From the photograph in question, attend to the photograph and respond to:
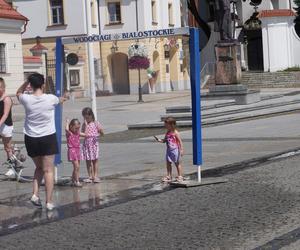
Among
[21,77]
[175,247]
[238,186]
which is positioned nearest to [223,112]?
[238,186]

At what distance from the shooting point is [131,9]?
2057 inches

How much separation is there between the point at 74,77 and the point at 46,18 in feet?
19.7

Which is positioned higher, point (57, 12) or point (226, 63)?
point (57, 12)

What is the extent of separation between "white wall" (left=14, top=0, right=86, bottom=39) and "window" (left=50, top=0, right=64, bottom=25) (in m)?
0.38

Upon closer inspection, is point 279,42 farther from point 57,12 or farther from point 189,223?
point 189,223

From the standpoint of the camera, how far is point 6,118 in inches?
467

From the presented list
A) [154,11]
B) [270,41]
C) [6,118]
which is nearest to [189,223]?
[6,118]

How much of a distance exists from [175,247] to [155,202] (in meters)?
2.66

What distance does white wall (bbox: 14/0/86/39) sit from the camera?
51.2m

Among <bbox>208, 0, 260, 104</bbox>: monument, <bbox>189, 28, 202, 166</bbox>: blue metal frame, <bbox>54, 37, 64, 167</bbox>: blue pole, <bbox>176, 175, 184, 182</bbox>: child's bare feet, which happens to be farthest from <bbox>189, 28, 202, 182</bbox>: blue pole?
<bbox>208, 0, 260, 104</bbox>: monument

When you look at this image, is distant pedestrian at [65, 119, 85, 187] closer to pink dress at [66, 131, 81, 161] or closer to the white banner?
pink dress at [66, 131, 81, 161]

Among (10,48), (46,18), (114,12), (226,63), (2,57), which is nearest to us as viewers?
(226,63)

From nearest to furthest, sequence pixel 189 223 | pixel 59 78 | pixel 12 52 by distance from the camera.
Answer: pixel 189 223 < pixel 59 78 < pixel 12 52

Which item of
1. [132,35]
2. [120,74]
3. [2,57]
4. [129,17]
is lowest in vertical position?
[132,35]
